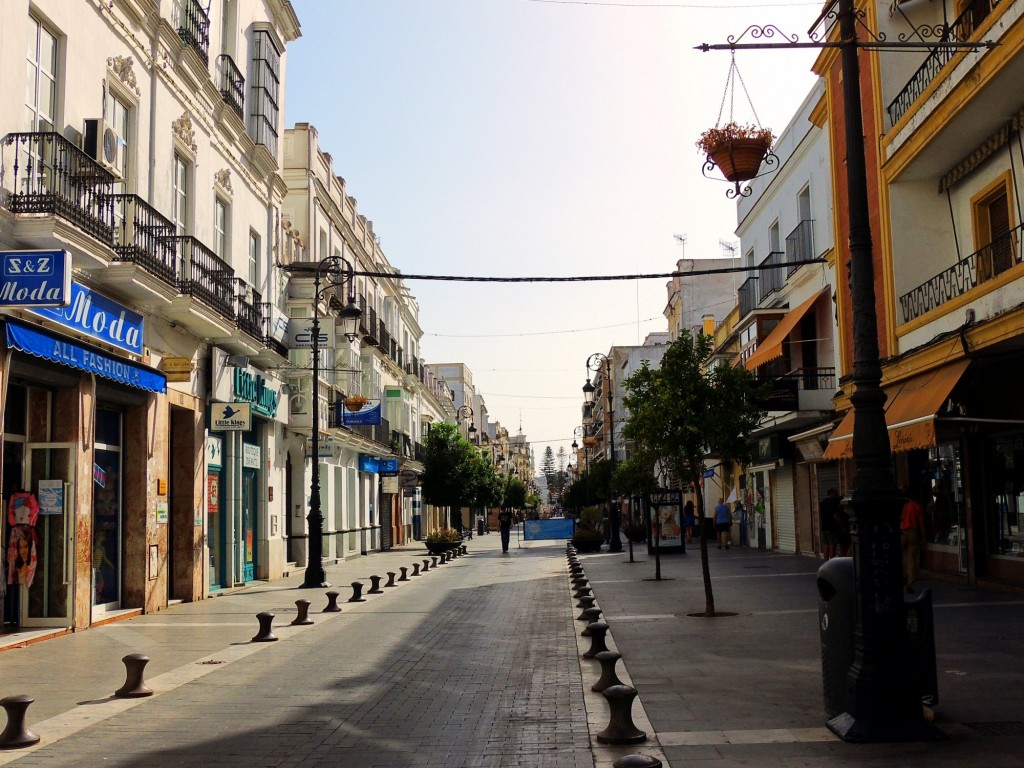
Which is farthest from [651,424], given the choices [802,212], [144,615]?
[802,212]

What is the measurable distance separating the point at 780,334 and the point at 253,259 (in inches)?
495

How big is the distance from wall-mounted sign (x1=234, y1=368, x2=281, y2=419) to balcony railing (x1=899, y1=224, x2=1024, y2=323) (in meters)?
12.8

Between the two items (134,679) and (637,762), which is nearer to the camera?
(637,762)

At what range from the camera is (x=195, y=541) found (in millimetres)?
18328

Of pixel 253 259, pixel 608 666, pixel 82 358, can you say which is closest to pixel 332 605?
A: pixel 82 358

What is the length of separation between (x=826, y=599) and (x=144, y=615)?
12.1 metres

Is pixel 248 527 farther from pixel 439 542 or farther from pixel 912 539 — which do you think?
pixel 912 539

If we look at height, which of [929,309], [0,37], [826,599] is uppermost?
[0,37]

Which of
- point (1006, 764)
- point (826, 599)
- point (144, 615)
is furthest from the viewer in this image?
point (144, 615)

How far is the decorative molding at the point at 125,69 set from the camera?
1499 cm

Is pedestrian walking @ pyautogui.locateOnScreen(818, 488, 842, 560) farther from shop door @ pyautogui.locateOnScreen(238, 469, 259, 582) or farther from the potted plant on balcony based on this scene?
the potted plant on balcony

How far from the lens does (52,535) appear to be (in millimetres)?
13758

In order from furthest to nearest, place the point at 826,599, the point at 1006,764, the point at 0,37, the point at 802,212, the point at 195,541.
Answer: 1. the point at 802,212
2. the point at 195,541
3. the point at 0,37
4. the point at 826,599
5. the point at 1006,764

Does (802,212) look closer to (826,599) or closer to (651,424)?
(651,424)
